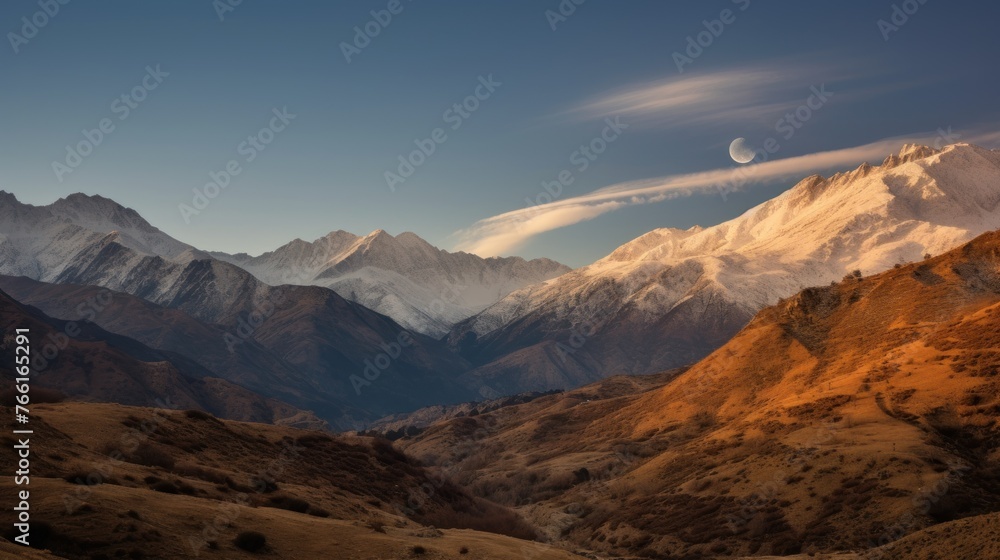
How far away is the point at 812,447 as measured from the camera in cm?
8625

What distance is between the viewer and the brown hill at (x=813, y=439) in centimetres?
7056

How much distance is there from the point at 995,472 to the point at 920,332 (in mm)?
44060

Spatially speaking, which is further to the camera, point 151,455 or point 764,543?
point 764,543

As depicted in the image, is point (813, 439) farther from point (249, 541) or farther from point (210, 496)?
point (249, 541)

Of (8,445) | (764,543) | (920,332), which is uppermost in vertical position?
(920,332)

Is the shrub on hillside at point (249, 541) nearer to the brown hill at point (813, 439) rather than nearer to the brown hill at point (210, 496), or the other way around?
the brown hill at point (210, 496)

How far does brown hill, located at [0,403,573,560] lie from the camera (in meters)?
36.1

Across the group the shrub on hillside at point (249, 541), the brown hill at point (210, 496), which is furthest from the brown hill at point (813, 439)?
the shrub on hillside at point (249, 541)

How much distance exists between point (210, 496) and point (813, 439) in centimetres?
6852

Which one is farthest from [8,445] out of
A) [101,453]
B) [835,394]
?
[835,394]

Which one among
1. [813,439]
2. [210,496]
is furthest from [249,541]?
[813,439]

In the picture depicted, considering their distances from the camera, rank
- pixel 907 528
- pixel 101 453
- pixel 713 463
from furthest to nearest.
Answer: pixel 713 463
pixel 907 528
pixel 101 453

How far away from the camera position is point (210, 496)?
164 ft

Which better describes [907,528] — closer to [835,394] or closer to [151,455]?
[835,394]
